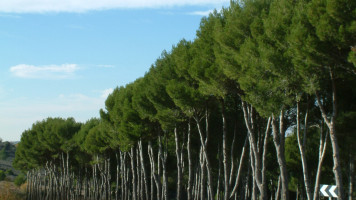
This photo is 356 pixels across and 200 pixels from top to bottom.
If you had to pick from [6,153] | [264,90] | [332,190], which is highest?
[6,153]

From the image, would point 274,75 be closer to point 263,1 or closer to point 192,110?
point 263,1

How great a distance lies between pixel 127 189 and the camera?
145 feet

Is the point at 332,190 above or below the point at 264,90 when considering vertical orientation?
below

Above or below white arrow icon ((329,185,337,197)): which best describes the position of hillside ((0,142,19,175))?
above

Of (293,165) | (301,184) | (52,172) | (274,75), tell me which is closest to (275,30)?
(274,75)

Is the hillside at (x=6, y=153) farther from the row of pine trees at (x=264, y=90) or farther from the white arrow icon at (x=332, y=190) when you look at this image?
the white arrow icon at (x=332, y=190)

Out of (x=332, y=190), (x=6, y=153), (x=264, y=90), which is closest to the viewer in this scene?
(x=332, y=190)

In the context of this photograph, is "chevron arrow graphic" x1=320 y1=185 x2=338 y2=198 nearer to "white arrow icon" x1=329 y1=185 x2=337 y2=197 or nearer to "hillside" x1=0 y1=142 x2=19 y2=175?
"white arrow icon" x1=329 y1=185 x2=337 y2=197

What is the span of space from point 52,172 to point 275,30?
57.7 m

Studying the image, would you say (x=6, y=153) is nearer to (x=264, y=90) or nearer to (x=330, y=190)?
(x=264, y=90)

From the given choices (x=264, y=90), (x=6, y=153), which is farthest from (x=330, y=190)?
(x=6, y=153)

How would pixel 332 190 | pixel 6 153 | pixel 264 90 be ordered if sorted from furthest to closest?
1. pixel 6 153
2. pixel 264 90
3. pixel 332 190

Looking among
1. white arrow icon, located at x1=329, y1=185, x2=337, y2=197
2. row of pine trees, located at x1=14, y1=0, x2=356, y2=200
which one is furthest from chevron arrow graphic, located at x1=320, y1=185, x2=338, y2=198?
row of pine trees, located at x1=14, y1=0, x2=356, y2=200

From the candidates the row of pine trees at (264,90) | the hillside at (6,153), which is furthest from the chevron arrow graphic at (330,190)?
the hillside at (6,153)
